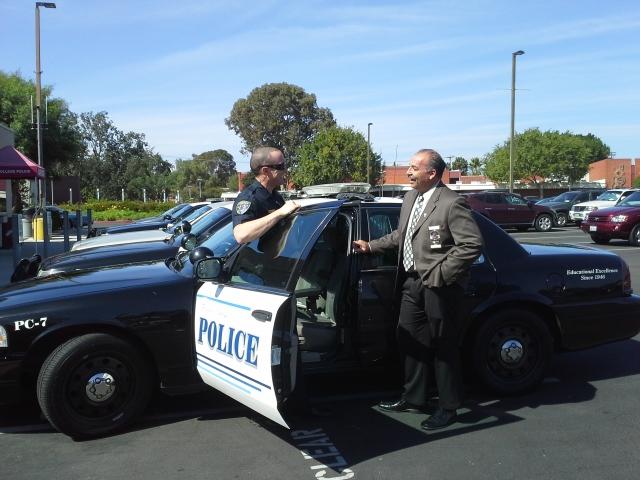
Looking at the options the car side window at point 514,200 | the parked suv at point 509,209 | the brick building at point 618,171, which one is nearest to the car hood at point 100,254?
the parked suv at point 509,209

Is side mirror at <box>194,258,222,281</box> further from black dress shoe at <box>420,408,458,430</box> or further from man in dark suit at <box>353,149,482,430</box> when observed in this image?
black dress shoe at <box>420,408,458,430</box>

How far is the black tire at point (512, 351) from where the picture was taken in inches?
183

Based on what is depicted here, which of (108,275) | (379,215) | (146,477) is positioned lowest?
(146,477)

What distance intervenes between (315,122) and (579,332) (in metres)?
58.8

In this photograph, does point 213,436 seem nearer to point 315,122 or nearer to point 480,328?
point 480,328

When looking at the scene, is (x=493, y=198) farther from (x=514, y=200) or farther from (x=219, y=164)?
(x=219, y=164)

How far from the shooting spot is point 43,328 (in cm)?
386

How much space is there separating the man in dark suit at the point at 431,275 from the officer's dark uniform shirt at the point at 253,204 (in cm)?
71

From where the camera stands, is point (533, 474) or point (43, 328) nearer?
point (533, 474)

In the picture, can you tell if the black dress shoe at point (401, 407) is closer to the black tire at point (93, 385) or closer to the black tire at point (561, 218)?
the black tire at point (93, 385)

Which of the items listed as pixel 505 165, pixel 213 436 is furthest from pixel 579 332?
pixel 505 165

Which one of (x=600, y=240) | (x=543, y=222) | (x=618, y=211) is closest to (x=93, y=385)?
(x=618, y=211)

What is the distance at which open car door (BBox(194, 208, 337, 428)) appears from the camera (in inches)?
133

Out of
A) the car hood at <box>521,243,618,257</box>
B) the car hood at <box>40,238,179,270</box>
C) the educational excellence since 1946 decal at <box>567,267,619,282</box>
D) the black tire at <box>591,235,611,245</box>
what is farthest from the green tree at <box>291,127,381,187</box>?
the educational excellence since 1946 decal at <box>567,267,619,282</box>
